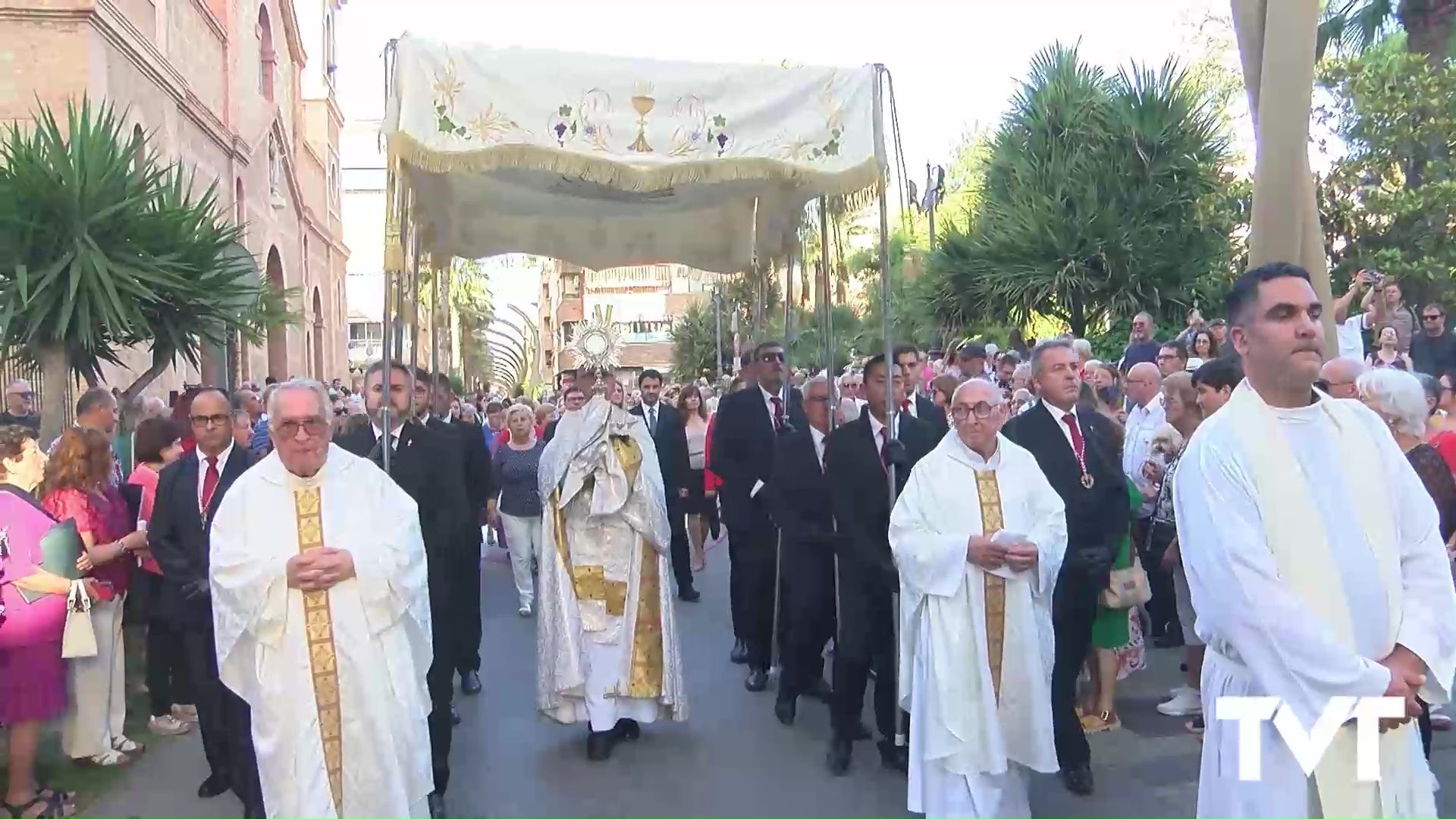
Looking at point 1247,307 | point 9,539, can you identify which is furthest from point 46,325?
point 1247,307

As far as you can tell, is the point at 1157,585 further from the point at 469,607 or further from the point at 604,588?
the point at 469,607

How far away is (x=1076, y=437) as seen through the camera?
588cm

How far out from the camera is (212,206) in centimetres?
1031

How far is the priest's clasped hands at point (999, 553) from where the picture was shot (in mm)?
4965

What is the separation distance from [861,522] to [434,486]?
210 centimetres

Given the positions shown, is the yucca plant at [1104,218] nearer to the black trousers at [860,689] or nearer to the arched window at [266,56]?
the black trousers at [860,689]

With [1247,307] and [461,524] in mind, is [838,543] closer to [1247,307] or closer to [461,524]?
[461,524]

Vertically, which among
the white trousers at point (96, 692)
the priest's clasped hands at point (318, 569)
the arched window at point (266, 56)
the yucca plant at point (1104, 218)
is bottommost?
the white trousers at point (96, 692)

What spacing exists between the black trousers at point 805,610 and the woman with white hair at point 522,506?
4.09 meters

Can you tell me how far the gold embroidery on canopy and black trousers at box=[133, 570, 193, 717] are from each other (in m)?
2.50

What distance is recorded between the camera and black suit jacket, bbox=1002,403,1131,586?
19.0 ft

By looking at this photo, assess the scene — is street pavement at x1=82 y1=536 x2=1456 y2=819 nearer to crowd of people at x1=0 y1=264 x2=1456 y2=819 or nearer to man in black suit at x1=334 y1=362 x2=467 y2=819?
crowd of people at x1=0 y1=264 x2=1456 y2=819

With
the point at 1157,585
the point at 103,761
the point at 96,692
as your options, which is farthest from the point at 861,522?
the point at 103,761

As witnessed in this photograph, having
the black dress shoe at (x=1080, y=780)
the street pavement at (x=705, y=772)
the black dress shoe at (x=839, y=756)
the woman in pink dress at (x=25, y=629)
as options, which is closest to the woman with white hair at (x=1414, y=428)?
the street pavement at (x=705, y=772)
